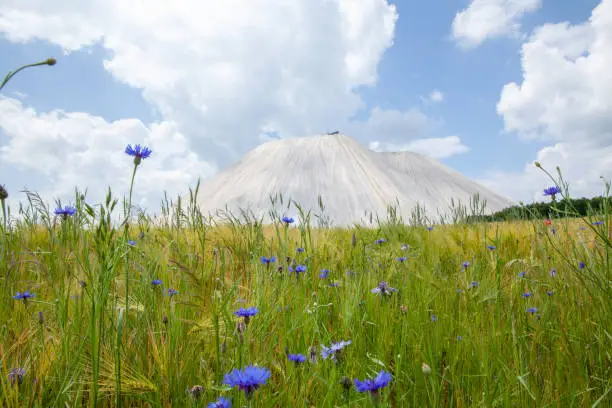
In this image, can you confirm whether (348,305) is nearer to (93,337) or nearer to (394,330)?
(394,330)

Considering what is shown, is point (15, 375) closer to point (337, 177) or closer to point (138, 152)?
point (138, 152)

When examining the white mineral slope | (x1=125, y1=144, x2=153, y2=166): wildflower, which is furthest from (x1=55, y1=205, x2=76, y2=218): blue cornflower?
the white mineral slope

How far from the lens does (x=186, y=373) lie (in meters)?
1.22

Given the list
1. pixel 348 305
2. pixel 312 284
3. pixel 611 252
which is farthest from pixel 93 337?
pixel 611 252

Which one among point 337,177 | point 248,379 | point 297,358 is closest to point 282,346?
point 297,358

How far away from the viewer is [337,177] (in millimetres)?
66938

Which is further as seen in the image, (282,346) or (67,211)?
(67,211)

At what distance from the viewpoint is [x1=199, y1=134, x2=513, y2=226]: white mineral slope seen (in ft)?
206

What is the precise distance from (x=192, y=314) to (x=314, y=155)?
68.3 m

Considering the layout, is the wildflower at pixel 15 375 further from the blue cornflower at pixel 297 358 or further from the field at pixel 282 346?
the blue cornflower at pixel 297 358

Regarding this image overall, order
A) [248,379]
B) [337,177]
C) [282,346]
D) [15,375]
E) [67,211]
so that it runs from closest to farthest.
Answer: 1. [248,379]
2. [15,375]
3. [282,346]
4. [67,211]
5. [337,177]

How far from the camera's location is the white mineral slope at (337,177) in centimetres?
6284

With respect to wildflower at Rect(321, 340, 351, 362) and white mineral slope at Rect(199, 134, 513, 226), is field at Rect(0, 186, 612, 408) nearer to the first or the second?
wildflower at Rect(321, 340, 351, 362)

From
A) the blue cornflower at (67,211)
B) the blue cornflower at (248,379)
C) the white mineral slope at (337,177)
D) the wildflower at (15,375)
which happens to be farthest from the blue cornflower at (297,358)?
the white mineral slope at (337,177)
